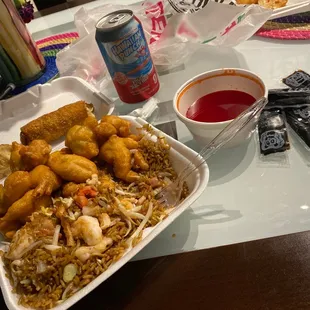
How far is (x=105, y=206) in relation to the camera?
31.6 inches

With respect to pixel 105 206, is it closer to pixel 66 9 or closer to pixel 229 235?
pixel 229 235

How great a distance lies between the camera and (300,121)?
0.94 metres

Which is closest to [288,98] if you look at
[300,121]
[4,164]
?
[300,121]

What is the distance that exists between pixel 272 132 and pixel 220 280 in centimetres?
43

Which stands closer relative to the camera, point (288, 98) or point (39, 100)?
point (288, 98)

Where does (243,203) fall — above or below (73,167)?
below

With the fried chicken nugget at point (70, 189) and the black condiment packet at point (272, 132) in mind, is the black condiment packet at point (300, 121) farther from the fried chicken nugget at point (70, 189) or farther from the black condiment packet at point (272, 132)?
the fried chicken nugget at point (70, 189)

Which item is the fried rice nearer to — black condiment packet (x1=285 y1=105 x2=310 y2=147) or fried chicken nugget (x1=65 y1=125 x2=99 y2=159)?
fried chicken nugget (x1=65 y1=125 x2=99 y2=159)

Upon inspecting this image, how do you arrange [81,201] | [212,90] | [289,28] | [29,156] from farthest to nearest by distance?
[289,28]
[212,90]
[29,156]
[81,201]

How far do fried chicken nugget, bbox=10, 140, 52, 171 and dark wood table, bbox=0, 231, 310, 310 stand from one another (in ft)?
1.11

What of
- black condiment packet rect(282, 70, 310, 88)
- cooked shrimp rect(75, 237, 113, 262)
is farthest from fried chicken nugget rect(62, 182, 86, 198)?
black condiment packet rect(282, 70, 310, 88)

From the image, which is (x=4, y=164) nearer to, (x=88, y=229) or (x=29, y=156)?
(x=29, y=156)

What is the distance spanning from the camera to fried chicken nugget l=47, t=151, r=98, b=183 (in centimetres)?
89

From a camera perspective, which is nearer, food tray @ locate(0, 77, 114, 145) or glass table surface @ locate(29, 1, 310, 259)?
glass table surface @ locate(29, 1, 310, 259)
